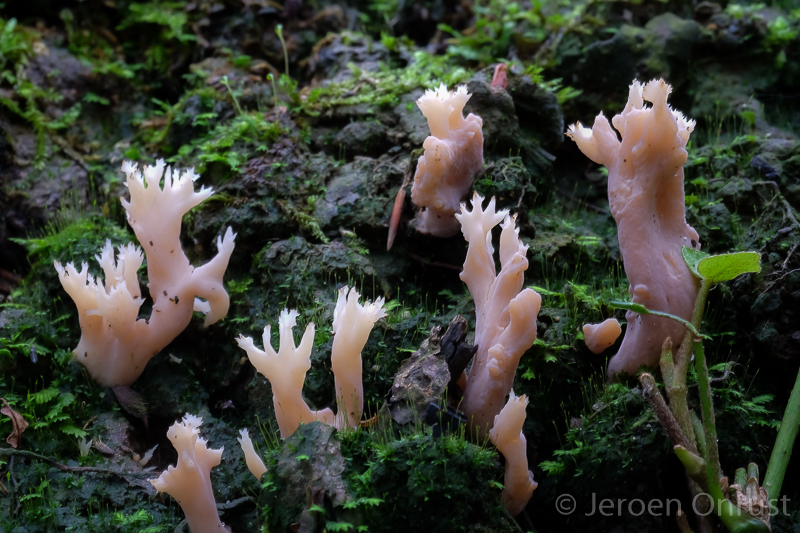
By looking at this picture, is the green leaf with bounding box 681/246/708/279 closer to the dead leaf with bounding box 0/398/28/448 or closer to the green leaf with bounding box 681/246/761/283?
the green leaf with bounding box 681/246/761/283

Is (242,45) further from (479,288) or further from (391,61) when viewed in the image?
(479,288)

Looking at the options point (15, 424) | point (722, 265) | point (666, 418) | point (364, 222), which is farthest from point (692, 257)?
point (15, 424)

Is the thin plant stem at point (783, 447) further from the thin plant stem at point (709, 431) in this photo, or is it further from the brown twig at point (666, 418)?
the brown twig at point (666, 418)

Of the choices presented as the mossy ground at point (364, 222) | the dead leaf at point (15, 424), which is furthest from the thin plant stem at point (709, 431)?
the dead leaf at point (15, 424)

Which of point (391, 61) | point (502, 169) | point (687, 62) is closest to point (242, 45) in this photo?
point (391, 61)

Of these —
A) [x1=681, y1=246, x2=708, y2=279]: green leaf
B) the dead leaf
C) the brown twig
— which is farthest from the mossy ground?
[x1=681, y1=246, x2=708, y2=279]: green leaf

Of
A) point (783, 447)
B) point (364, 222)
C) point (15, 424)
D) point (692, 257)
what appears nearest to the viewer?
point (783, 447)

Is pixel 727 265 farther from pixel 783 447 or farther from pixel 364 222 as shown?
pixel 364 222

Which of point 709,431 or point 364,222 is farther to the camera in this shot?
point 364,222

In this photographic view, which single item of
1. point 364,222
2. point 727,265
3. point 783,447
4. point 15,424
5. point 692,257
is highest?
point 364,222
